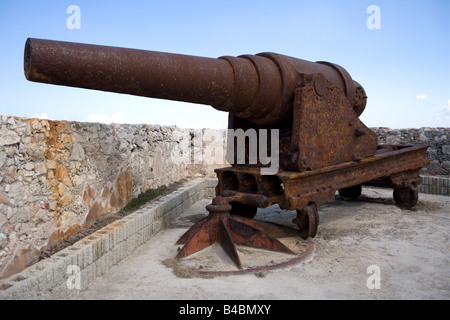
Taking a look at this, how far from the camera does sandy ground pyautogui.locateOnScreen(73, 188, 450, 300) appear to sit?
284 centimetres

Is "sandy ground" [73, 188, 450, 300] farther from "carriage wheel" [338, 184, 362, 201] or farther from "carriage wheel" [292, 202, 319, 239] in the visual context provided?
"carriage wheel" [338, 184, 362, 201]

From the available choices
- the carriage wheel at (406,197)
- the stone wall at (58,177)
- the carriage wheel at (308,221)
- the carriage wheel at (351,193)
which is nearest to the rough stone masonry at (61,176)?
the stone wall at (58,177)

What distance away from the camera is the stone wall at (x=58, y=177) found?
114 inches

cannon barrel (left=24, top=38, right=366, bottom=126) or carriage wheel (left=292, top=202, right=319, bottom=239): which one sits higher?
cannon barrel (left=24, top=38, right=366, bottom=126)

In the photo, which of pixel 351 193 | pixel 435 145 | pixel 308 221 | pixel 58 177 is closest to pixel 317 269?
pixel 308 221

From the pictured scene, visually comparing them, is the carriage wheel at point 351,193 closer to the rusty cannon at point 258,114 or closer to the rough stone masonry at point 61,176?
the rusty cannon at point 258,114

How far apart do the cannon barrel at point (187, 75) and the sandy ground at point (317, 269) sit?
1.40 metres

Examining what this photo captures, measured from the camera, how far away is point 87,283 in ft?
9.92

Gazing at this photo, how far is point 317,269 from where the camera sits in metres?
3.34

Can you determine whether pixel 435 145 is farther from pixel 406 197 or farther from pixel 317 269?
pixel 317 269

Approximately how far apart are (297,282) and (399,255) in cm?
127

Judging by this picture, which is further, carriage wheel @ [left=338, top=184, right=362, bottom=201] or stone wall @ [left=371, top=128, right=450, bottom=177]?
stone wall @ [left=371, top=128, right=450, bottom=177]

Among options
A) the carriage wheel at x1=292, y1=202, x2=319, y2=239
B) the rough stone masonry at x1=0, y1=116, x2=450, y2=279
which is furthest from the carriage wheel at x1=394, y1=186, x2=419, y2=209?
the rough stone masonry at x1=0, y1=116, x2=450, y2=279
